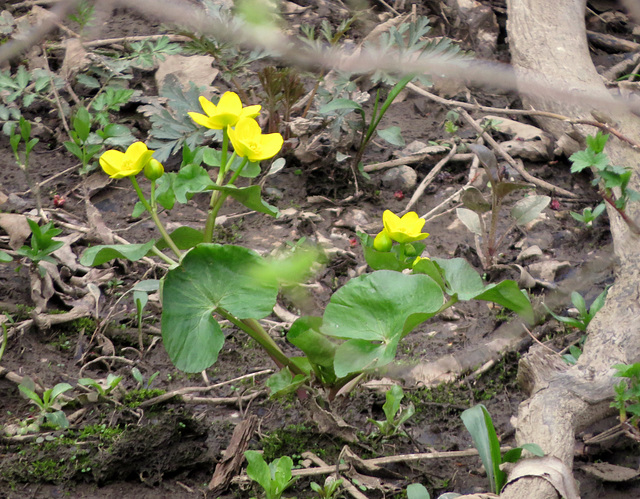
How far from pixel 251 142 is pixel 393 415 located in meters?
0.90

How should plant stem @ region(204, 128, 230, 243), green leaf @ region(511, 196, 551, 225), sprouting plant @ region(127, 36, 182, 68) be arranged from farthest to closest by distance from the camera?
1. sprouting plant @ region(127, 36, 182, 68)
2. green leaf @ region(511, 196, 551, 225)
3. plant stem @ region(204, 128, 230, 243)

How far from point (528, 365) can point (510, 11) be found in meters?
3.00

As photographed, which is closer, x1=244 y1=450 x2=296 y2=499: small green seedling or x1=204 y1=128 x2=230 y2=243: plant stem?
x1=244 y1=450 x2=296 y2=499: small green seedling

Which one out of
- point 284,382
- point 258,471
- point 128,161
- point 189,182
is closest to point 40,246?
point 128,161

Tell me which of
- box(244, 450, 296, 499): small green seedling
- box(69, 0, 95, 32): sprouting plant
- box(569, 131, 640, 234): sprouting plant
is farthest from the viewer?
box(569, 131, 640, 234): sprouting plant

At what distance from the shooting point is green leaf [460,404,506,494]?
5.20 feet

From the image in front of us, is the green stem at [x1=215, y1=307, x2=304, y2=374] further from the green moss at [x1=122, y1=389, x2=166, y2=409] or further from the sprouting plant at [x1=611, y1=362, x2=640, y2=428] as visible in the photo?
the sprouting plant at [x1=611, y1=362, x2=640, y2=428]

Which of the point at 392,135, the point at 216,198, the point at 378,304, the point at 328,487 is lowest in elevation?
the point at 328,487

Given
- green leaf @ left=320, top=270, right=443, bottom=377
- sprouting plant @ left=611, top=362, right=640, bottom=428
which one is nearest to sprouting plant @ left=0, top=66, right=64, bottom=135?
green leaf @ left=320, top=270, right=443, bottom=377

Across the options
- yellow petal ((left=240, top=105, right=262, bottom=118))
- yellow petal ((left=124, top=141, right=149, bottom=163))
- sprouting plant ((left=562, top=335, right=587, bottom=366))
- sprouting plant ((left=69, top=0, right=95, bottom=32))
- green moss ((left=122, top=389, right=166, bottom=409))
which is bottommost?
green moss ((left=122, top=389, right=166, bottom=409))

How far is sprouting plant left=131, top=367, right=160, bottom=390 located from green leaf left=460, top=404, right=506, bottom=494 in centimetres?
101

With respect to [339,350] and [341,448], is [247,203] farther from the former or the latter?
[341,448]

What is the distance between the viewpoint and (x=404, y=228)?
190 cm

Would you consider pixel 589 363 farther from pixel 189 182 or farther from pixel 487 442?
pixel 189 182
